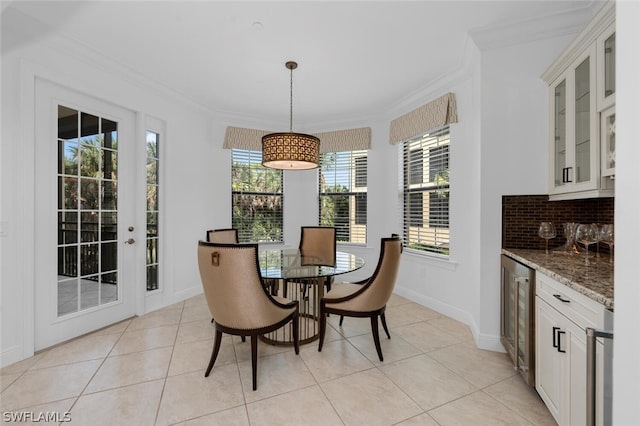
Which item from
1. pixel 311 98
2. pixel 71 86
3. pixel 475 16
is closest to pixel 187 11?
pixel 71 86

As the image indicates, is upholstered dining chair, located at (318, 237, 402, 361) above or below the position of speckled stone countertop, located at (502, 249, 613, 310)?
below

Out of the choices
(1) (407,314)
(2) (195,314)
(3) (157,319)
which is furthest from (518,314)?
(3) (157,319)

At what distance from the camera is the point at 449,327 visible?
10.1 feet

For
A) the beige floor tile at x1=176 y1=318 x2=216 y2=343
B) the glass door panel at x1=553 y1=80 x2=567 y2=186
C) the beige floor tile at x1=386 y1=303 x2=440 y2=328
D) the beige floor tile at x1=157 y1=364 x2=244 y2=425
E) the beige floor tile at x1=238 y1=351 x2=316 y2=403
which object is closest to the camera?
the beige floor tile at x1=157 y1=364 x2=244 y2=425

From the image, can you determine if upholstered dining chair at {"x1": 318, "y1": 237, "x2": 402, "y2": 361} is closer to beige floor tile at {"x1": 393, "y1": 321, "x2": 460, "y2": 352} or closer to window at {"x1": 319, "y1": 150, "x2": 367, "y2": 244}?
beige floor tile at {"x1": 393, "y1": 321, "x2": 460, "y2": 352}

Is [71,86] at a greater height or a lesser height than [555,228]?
greater

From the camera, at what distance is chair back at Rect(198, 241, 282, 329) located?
1915 millimetres

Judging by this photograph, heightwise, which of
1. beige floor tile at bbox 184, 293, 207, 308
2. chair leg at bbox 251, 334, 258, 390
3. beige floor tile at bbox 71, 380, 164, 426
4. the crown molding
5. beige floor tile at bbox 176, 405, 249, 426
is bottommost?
beige floor tile at bbox 176, 405, 249, 426

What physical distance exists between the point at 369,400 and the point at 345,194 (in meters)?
3.28

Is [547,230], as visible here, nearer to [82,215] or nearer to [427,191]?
[427,191]

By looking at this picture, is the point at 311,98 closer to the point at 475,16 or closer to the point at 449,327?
the point at 475,16

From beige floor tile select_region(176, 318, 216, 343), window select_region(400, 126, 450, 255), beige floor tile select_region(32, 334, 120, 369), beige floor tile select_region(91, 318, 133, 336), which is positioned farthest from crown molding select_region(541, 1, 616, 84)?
beige floor tile select_region(91, 318, 133, 336)

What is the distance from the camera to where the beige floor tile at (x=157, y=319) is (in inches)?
120

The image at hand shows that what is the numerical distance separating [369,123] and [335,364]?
350cm
